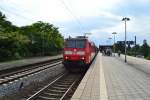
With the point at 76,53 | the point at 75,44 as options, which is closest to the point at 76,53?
the point at 76,53

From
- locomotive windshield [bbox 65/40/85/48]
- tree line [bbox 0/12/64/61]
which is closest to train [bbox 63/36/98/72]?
locomotive windshield [bbox 65/40/85/48]

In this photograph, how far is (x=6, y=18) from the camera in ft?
235

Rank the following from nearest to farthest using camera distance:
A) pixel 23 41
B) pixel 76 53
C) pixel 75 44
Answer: pixel 76 53
pixel 75 44
pixel 23 41

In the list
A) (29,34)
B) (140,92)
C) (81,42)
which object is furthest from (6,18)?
(140,92)

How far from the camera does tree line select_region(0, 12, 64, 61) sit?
52.7 m

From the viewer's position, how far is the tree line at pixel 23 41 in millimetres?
52688

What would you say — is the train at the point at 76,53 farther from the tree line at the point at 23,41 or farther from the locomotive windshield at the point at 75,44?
the tree line at the point at 23,41

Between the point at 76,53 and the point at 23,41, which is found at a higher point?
the point at 23,41

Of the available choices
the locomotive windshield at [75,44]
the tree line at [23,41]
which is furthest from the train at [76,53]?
the tree line at [23,41]

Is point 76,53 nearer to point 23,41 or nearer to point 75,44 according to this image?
point 75,44

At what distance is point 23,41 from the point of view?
61.2 m

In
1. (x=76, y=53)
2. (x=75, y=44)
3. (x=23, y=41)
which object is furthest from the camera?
(x=23, y=41)

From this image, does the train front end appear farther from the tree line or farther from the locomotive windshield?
the tree line

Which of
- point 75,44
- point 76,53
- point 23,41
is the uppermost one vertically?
point 23,41
